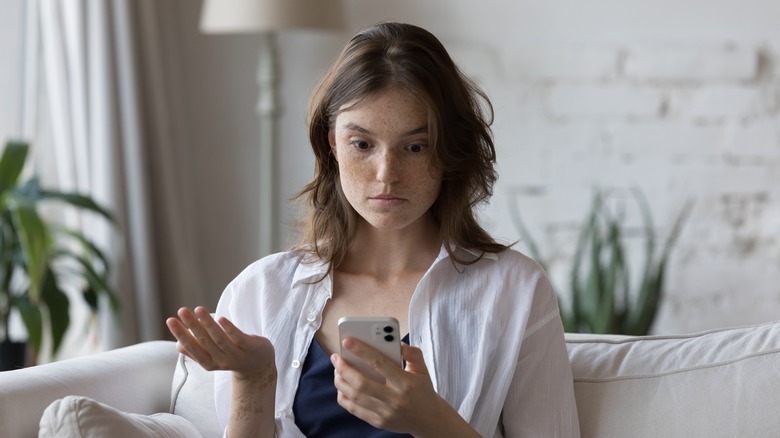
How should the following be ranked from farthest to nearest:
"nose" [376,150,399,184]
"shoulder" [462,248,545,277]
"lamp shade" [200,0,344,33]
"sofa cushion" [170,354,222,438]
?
"lamp shade" [200,0,344,33], "sofa cushion" [170,354,222,438], "shoulder" [462,248,545,277], "nose" [376,150,399,184]

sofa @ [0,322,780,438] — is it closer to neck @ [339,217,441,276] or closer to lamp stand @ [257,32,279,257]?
neck @ [339,217,441,276]

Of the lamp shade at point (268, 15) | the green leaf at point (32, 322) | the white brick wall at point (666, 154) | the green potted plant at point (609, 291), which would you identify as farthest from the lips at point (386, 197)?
the lamp shade at point (268, 15)

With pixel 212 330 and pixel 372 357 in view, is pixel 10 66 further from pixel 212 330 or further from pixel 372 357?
pixel 372 357

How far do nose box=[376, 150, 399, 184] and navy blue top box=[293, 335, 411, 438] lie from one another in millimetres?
243

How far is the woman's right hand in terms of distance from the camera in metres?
1.30

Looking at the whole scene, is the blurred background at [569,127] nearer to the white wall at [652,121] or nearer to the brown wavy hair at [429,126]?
the white wall at [652,121]

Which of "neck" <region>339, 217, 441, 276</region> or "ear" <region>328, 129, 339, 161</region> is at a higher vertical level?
"ear" <region>328, 129, 339, 161</region>

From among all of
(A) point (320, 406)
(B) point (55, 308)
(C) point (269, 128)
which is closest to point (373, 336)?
(A) point (320, 406)

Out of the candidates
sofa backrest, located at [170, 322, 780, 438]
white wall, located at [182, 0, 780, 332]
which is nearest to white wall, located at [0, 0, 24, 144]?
white wall, located at [182, 0, 780, 332]

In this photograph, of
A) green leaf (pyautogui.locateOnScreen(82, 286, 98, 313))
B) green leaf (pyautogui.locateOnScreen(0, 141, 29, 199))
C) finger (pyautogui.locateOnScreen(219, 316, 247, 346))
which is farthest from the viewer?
green leaf (pyautogui.locateOnScreen(82, 286, 98, 313))

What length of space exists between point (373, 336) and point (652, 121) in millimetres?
2082

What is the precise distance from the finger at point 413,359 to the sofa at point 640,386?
40 cm

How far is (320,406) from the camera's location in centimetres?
153

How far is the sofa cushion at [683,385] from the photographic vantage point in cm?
152
